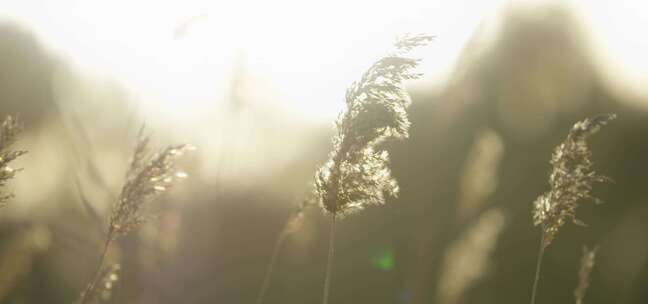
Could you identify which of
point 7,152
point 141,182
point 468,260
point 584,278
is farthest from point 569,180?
point 7,152

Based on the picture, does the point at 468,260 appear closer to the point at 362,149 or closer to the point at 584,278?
the point at 584,278

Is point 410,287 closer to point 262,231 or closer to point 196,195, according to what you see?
point 196,195

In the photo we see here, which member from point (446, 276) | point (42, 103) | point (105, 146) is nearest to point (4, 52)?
point (42, 103)

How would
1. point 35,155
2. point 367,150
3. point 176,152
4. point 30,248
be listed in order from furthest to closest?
point 35,155 → point 30,248 → point 176,152 → point 367,150

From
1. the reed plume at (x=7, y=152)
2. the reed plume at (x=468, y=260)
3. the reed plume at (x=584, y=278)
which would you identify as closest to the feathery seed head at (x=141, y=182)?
the reed plume at (x=7, y=152)

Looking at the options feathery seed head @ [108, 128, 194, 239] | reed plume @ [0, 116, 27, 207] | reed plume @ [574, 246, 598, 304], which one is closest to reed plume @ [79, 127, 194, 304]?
feathery seed head @ [108, 128, 194, 239]

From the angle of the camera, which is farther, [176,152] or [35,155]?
[35,155]

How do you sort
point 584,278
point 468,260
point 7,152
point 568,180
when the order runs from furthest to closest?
point 468,260
point 584,278
point 568,180
point 7,152

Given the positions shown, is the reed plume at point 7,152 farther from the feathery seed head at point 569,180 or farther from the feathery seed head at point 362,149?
the feathery seed head at point 569,180

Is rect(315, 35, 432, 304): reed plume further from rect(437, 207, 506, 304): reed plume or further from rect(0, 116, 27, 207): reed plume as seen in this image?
rect(437, 207, 506, 304): reed plume
